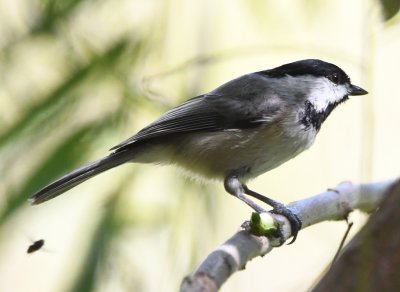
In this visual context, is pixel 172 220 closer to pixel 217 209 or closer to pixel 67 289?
pixel 217 209

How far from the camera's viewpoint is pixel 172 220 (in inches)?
42.9

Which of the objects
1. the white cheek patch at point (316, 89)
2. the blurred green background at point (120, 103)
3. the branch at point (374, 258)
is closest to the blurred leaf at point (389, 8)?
the blurred green background at point (120, 103)

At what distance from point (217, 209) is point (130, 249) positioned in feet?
0.53

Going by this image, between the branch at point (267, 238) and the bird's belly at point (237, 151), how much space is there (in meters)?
0.33

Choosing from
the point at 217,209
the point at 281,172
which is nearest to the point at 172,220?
the point at 217,209

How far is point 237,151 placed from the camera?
1781 millimetres

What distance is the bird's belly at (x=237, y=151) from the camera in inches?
68.7

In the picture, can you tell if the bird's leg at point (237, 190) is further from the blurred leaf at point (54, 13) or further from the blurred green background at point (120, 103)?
the blurred leaf at point (54, 13)

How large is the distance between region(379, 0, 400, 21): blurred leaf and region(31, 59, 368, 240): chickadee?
96 cm

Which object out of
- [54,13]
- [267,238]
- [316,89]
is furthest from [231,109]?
[54,13]

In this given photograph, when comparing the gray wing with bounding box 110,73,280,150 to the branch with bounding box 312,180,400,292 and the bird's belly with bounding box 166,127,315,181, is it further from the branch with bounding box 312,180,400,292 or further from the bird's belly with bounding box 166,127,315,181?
the branch with bounding box 312,180,400,292

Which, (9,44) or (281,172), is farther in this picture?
(281,172)

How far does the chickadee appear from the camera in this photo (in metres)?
1.75

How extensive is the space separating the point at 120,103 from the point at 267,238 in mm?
344
